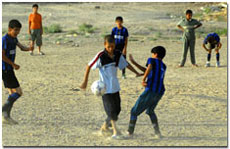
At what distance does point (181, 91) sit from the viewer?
1073 centimetres

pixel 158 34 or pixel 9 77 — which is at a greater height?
pixel 158 34

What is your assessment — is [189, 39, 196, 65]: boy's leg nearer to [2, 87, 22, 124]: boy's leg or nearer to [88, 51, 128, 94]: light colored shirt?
[2, 87, 22, 124]: boy's leg

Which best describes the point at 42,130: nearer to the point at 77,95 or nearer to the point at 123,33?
the point at 77,95

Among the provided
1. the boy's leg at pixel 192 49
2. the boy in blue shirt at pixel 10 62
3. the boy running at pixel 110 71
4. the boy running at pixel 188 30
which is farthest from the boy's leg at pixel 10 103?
the boy's leg at pixel 192 49

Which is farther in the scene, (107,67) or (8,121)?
(8,121)

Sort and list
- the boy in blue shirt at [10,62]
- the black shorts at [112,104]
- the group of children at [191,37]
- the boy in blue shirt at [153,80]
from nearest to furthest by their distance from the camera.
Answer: the boy in blue shirt at [153,80] → the black shorts at [112,104] → the boy in blue shirt at [10,62] → the group of children at [191,37]

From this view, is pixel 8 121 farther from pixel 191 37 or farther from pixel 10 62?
pixel 191 37

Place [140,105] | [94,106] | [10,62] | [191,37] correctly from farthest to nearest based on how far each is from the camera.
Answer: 1. [191,37]
2. [94,106]
3. [10,62]
4. [140,105]

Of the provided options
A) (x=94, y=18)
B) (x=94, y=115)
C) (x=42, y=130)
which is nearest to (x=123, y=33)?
(x=94, y=115)

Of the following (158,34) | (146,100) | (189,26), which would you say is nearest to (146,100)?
(146,100)

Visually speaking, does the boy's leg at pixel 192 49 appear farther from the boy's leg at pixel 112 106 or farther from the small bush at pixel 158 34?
the small bush at pixel 158 34

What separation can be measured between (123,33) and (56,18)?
2285 cm

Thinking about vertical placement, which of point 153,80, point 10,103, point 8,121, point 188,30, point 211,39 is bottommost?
point 8,121

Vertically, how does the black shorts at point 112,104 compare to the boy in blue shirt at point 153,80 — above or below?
below
